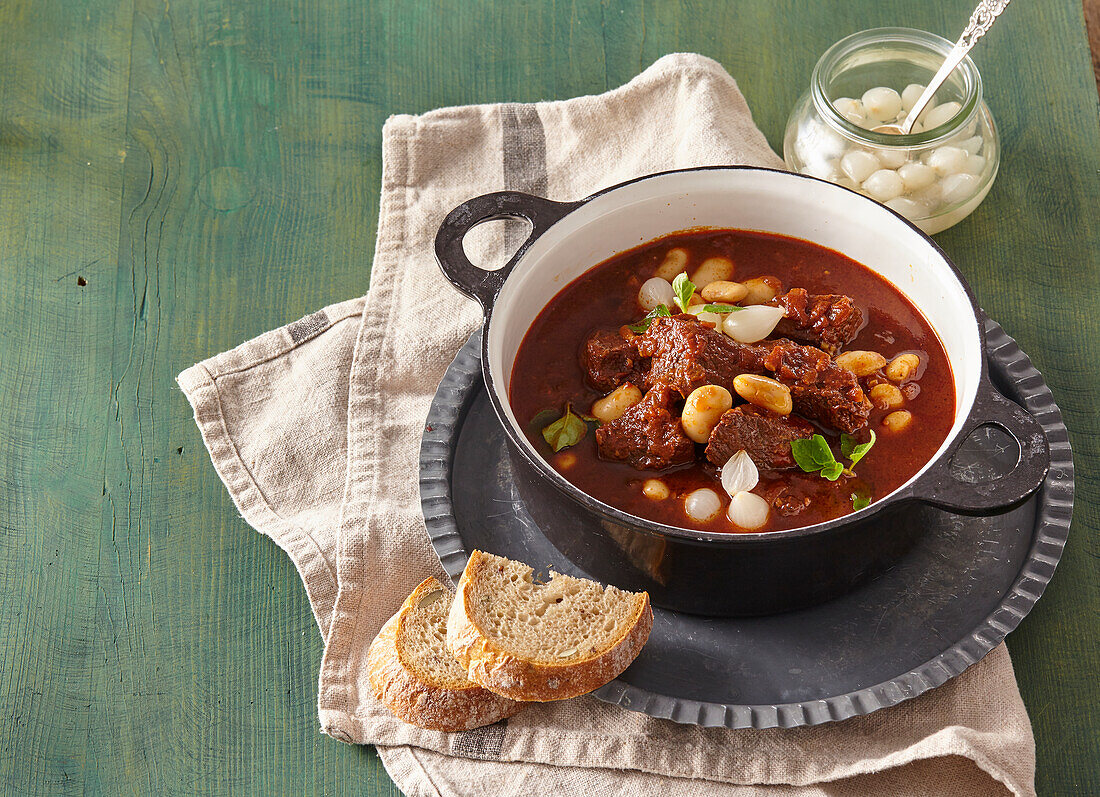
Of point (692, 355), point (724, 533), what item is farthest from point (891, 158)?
point (724, 533)

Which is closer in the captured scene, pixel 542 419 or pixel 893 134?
pixel 542 419

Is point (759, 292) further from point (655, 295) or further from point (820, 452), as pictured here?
point (820, 452)

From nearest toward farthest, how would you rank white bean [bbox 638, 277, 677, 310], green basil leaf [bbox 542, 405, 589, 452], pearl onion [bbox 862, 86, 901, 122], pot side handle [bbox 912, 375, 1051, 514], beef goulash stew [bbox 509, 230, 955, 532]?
pot side handle [bbox 912, 375, 1051, 514] → beef goulash stew [bbox 509, 230, 955, 532] → green basil leaf [bbox 542, 405, 589, 452] → white bean [bbox 638, 277, 677, 310] → pearl onion [bbox 862, 86, 901, 122]

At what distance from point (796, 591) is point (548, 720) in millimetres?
588

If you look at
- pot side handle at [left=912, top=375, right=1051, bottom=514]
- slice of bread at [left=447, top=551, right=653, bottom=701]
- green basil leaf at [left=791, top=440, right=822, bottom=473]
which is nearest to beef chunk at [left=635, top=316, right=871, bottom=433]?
green basil leaf at [left=791, top=440, right=822, bottom=473]

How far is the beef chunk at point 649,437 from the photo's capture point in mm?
2199

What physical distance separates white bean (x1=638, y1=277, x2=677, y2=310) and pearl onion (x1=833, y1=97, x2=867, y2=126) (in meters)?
0.87

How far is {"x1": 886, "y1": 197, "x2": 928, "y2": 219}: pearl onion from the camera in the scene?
2812 millimetres

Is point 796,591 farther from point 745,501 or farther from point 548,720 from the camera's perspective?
point 548,720

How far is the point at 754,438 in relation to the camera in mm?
2166

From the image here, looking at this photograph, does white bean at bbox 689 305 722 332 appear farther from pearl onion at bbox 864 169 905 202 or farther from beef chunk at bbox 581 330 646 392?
pearl onion at bbox 864 169 905 202

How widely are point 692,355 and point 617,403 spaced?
0.19m

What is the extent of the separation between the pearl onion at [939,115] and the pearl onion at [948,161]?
8cm

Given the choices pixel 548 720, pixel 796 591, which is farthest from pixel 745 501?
pixel 548 720
